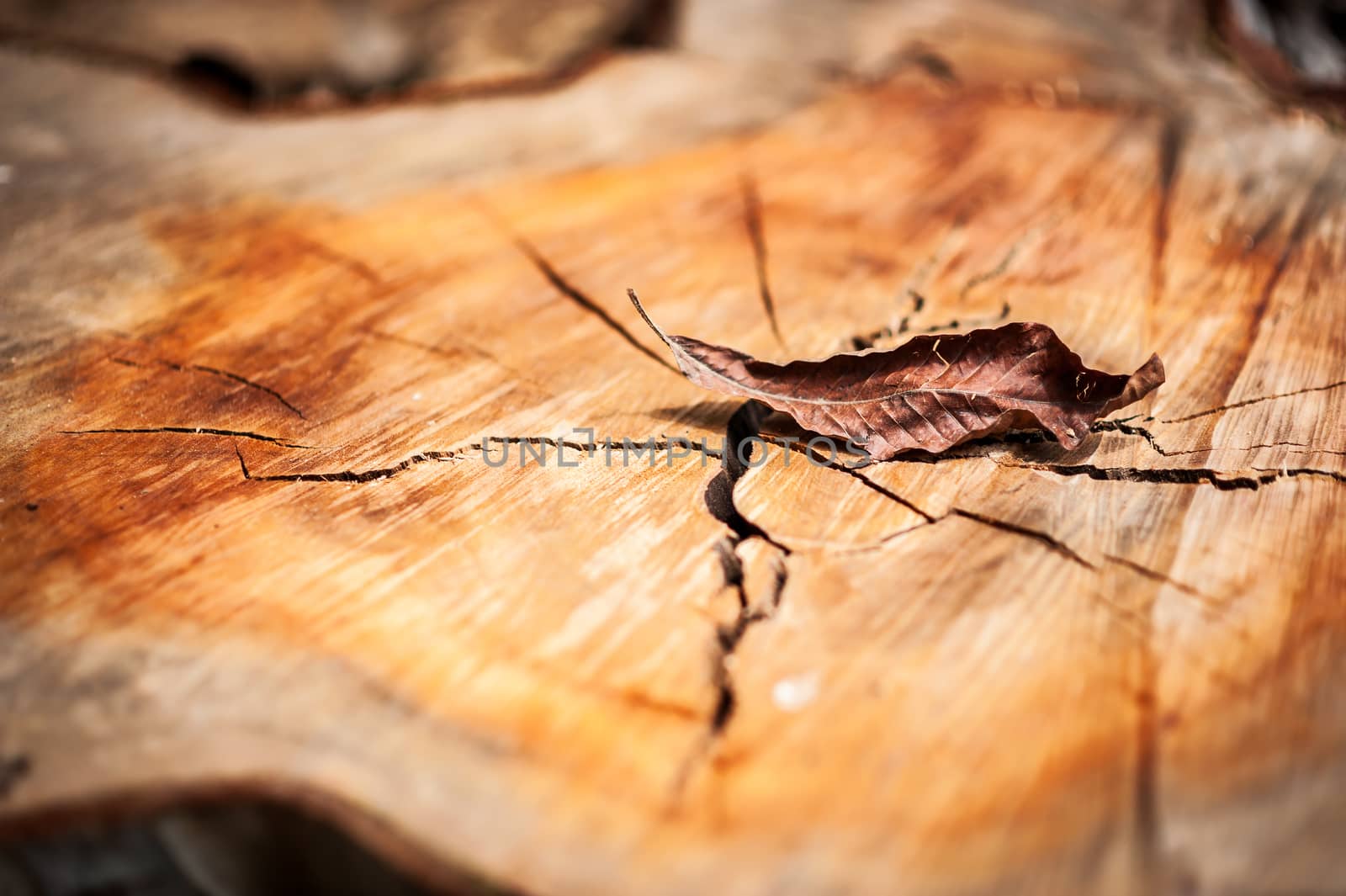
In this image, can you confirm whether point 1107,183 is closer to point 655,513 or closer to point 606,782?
point 655,513

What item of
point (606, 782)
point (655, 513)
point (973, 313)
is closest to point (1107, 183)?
point (973, 313)

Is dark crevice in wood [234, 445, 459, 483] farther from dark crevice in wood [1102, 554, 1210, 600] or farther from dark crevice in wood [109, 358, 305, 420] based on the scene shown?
dark crevice in wood [1102, 554, 1210, 600]

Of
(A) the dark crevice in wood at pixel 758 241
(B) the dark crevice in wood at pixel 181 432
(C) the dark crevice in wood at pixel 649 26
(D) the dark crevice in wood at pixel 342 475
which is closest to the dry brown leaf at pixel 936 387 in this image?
(A) the dark crevice in wood at pixel 758 241

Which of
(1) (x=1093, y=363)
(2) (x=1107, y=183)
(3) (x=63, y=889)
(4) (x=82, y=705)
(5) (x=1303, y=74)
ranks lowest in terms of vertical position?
(3) (x=63, y=889)

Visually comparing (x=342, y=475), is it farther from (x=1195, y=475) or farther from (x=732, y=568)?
(x=1195, y=475)

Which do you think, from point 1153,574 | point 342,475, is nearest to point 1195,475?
point 1153,574
